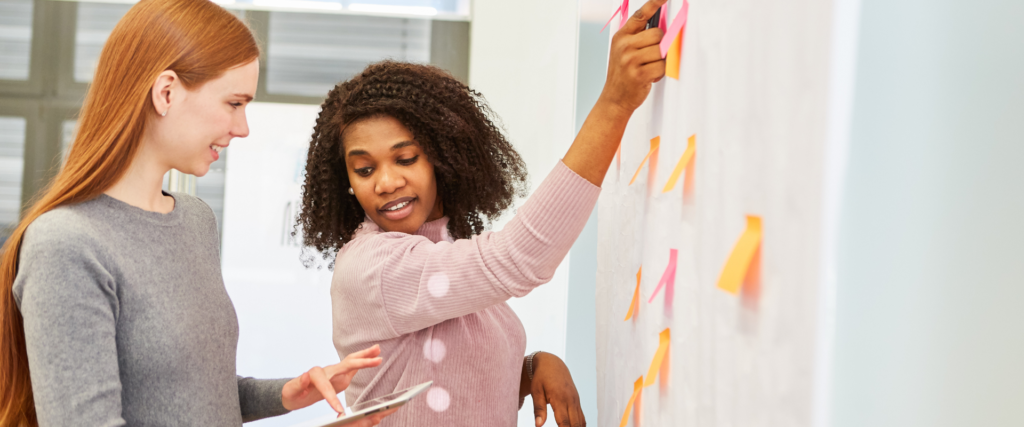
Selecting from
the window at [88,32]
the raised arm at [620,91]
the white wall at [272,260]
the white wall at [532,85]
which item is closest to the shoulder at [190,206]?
the raised arm at [620,91]

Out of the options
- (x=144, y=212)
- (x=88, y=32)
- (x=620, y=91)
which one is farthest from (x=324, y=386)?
(x=88, y=32)

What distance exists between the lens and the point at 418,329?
0.85 meters

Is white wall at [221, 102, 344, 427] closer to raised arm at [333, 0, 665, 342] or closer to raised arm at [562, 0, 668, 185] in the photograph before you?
raised arm at [333, 0, 665, 342]

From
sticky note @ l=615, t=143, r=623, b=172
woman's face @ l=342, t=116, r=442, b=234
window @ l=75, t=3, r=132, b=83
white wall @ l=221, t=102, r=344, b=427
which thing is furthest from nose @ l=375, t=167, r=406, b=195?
window @ l=75, t=3, r=132, b=83

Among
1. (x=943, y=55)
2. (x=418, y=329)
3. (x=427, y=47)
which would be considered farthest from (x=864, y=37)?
(x=427, y=47)

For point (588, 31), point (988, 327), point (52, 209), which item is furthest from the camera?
point (588, 31)

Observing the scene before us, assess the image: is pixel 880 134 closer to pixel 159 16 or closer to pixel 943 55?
pixel 943 55

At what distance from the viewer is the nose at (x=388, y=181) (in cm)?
92

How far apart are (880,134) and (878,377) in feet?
0.42

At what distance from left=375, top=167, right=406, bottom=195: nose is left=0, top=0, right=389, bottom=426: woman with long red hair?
0.62 feet

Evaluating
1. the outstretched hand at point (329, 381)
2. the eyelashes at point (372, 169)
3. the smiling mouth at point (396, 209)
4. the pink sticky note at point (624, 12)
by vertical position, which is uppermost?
the pink sticky note at point (624, 12)

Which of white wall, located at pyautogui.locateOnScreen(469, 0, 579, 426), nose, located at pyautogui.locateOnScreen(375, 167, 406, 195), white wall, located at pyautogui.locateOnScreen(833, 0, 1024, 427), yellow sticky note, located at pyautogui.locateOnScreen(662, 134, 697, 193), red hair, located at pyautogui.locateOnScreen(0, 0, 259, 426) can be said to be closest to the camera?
white wall, located at pyautogui.locateOnScreen(833, 0, 1024, 427)

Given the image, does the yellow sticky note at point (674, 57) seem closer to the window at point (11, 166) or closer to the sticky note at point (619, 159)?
the sticky note at point (619, 159)

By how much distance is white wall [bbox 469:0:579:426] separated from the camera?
236 cm
